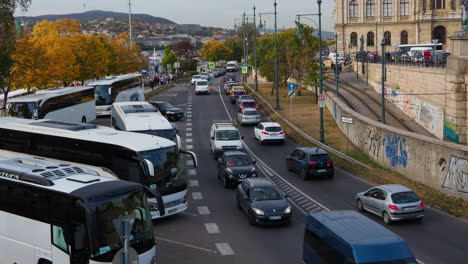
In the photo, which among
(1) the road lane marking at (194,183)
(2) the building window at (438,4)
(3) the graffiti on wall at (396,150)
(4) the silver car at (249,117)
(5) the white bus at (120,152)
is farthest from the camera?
(2) the building window at (438,4)

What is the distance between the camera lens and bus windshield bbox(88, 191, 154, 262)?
1320 cm

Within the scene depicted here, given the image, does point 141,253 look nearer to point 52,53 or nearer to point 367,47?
point 52,53

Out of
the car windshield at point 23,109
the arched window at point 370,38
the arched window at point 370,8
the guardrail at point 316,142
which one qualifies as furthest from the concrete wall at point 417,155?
the arched window at point 370,38

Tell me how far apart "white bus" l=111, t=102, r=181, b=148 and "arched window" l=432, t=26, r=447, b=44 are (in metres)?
73.4

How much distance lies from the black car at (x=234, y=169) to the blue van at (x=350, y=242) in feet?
39.2

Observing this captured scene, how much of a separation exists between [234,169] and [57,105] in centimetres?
1900

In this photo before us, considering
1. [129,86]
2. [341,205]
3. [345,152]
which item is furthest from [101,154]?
[129,86]

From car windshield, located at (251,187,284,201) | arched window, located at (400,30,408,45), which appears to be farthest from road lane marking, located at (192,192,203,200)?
arched window, located at (400,30,408,45)

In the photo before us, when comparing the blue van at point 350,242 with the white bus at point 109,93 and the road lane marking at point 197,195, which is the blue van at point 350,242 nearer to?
the road lane marking at point 197,195

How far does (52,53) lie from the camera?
5503cm

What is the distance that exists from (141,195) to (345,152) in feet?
72.7

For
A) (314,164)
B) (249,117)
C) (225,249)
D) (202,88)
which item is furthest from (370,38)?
(225,249)

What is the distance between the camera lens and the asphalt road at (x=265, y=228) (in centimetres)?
1806

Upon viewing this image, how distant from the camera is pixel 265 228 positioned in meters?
21.1
